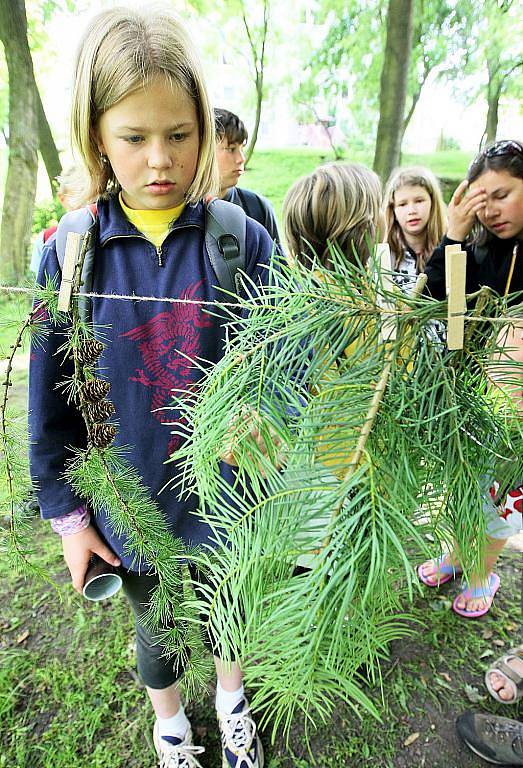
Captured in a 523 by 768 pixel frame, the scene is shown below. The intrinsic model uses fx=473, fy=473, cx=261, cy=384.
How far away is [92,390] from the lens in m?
0.61

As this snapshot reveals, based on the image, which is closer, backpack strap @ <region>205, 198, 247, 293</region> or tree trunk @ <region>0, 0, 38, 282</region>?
backpack strap @ <region>205, 198, 247, 293</region>

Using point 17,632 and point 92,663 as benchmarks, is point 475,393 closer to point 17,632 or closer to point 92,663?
point 92,663

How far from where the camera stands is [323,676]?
36 centimetres

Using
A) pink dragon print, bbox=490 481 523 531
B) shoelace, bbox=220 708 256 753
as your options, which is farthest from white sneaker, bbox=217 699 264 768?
pink dragon print, bbox=490 481 523 531

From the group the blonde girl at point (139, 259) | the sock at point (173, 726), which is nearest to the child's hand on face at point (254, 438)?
the blonde girl at point (139, 259)

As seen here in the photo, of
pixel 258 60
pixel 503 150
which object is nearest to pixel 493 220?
pixel 503 150

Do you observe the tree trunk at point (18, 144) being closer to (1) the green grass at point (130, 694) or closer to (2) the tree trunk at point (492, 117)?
(1) the green grass at point (130, 694)

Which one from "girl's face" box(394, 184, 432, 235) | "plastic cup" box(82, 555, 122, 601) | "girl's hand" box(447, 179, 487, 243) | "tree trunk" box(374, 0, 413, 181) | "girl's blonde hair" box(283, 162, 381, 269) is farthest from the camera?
"tree trunk" box(374, 0, 413, 181)

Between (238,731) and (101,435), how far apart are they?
117cm

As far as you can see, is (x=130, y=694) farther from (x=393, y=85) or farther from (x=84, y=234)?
(x=393, y=85)

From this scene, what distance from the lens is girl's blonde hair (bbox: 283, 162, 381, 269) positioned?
4.06 feet

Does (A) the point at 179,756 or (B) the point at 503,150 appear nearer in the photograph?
(A) the point at 179,756

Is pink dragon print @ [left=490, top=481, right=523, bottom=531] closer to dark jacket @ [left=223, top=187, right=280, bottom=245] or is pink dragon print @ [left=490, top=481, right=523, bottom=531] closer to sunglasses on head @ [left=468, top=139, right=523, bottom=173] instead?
sunglasses on head @ [left=468, top=139, right=523, bottom=173]

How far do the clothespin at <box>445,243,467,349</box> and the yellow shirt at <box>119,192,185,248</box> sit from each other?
719mm
